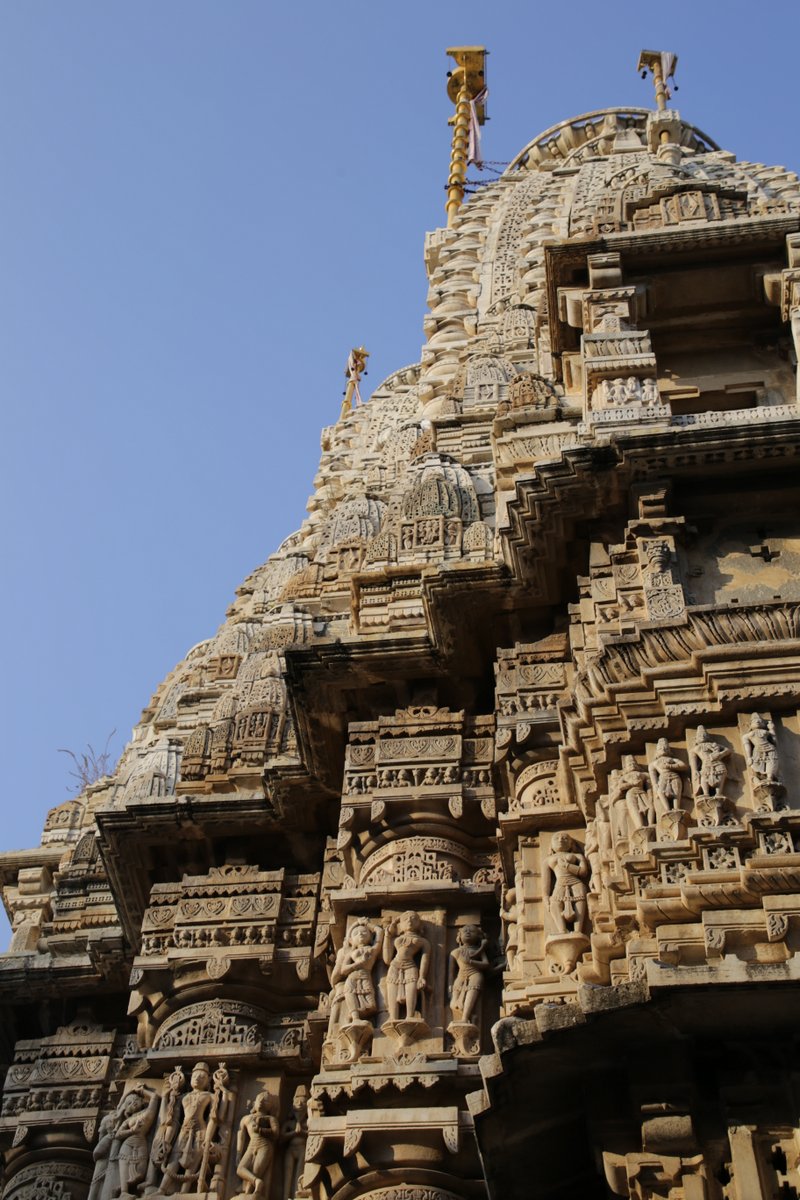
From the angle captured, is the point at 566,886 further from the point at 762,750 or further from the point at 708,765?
the point at 762,750

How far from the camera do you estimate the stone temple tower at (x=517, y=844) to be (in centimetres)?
906

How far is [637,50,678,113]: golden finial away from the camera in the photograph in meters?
39.2

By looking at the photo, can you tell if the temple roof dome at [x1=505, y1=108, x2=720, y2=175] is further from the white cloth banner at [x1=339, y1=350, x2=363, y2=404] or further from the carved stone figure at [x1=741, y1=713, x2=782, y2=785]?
the carved stone figure at [x1=741, y1=713, x2=782, y2=785]

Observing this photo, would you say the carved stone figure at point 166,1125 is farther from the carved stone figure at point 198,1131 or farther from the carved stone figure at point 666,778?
the carved stone figure at point 666,778

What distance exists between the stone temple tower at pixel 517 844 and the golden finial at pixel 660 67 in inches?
942

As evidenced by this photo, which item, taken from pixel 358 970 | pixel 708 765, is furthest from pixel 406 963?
pixel 708 765

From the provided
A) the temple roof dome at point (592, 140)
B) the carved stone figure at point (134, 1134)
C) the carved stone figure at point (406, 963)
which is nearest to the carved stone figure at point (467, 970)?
the carved stone figure at point (406, 963)

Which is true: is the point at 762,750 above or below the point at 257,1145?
above

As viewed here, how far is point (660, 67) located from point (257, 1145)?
111 ft

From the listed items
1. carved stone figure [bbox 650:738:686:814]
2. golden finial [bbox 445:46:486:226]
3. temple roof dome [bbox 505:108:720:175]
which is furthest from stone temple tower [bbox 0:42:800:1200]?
golden finial [bbox 445:46:486:226]

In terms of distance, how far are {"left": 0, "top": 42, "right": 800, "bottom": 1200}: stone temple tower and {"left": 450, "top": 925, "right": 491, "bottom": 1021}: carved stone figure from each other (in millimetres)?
30

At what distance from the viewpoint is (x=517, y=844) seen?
11.8 metres

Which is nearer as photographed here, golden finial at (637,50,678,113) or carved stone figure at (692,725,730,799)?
carved stone figure at (692,725,730,799)

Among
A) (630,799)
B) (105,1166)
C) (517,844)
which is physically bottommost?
(105,1166)
